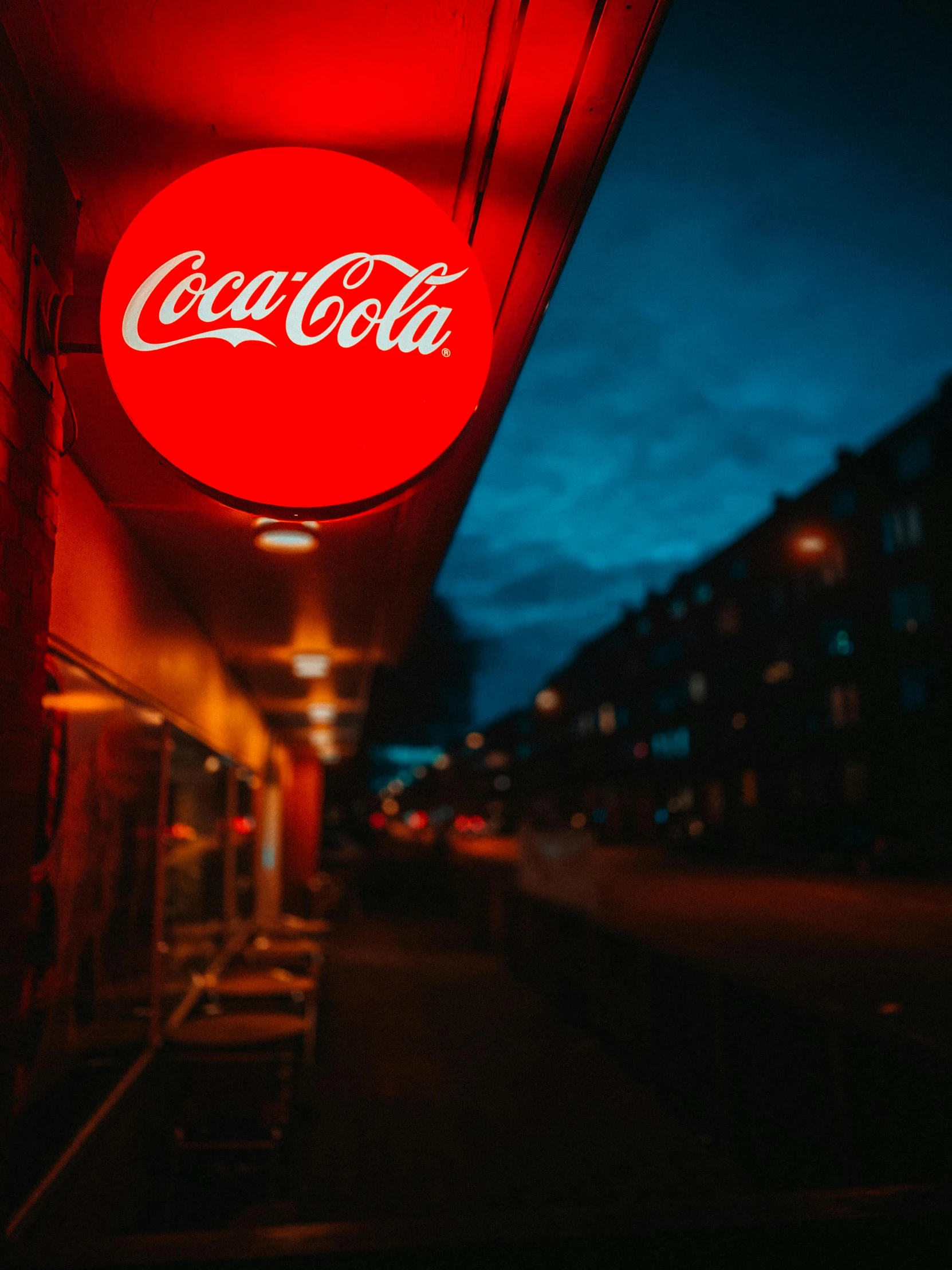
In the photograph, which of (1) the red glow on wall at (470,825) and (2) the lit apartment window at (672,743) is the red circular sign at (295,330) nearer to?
(2) the lit apartment window at (672,743)

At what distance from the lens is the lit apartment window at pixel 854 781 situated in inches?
1432

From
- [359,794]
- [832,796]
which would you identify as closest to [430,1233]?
[359,794]

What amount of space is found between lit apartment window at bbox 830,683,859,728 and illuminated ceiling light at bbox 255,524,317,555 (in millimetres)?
36241

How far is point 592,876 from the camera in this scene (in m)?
13.5

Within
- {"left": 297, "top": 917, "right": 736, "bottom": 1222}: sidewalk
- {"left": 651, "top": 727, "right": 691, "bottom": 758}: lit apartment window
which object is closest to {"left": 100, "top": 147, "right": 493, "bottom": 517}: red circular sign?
{"left": 297, "top": 917, "right": 736, "bottom": 1222}: sidewalk

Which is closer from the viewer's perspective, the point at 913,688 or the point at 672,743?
the point at 913,688

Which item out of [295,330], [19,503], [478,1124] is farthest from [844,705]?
[19,503]

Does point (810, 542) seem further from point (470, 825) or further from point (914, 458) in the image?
point (470, 825)

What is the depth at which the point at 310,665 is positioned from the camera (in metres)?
8.95

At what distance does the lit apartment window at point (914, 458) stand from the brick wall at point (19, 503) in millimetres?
36833

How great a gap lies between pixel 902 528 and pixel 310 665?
3225 cm

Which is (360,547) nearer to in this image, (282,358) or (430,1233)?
(282,358)

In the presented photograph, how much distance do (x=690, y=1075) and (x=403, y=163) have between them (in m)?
5.65

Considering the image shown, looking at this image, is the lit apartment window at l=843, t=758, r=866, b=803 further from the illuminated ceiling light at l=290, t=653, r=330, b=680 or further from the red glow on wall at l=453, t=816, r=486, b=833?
the red glow on wall at l=453, t=816, r=486, b=833
